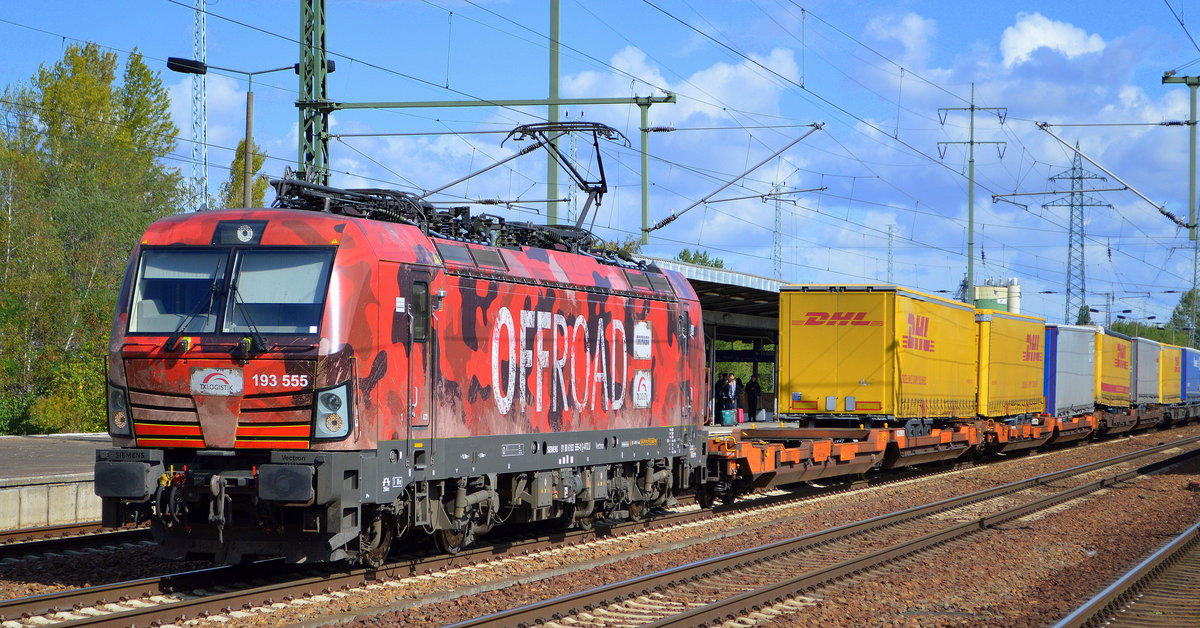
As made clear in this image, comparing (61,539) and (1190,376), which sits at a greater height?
(1190,376)

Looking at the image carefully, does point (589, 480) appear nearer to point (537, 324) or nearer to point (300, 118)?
point (537, 324)

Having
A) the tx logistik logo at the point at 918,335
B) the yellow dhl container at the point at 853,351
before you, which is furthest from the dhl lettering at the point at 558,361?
the tx logistik logo at the point at 918,335

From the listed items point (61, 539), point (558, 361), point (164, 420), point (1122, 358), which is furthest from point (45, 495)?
point (1122, 358)

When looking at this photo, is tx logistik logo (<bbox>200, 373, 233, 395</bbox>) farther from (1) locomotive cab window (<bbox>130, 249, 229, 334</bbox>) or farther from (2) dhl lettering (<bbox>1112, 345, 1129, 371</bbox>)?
(2) dhl lettering (<bbox>1112, 345, 1129, 371</bbox>)

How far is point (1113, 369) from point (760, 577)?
33.7 meters

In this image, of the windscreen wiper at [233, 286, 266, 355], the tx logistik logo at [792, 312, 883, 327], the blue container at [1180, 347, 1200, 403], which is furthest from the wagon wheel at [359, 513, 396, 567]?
the blue container at [1180, 347, 1200, 403]

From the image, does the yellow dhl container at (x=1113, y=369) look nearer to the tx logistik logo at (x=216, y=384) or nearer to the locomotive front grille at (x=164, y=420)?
the tx logistik logo at (x=216, y=384)

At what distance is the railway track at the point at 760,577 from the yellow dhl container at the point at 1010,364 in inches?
372

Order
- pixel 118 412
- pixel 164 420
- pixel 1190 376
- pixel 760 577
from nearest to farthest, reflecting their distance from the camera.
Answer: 1. pixel 164 420
2. pixel 118 412
3. pixel 760 577
4. pixel 1190 376

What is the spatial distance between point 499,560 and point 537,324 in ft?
8.83

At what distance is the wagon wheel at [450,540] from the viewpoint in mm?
12531

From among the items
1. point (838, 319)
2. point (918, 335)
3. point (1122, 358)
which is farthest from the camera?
point (1122, 358)

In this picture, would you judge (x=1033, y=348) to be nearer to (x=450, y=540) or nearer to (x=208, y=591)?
(x=450, y=540)

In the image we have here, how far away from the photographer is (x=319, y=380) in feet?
33.6
